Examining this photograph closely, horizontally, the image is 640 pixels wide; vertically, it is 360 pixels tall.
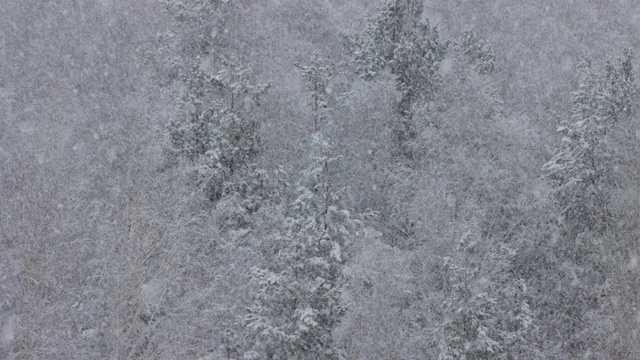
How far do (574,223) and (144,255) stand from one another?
13.5 metres

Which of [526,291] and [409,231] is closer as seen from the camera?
[526,291]

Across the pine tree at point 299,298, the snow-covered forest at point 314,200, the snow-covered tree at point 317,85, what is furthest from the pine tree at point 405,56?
the pine tree at point 299,298

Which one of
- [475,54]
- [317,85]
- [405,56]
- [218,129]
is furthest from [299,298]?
[475,54]

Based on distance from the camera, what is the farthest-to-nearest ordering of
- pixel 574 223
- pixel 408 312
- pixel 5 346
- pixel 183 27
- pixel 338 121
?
pixel 183 27
pixel 338 121
pixel 574 223
pixel 408 312
pixel 5 346

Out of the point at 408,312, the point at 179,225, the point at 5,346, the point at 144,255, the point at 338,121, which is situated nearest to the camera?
the point at 5,346

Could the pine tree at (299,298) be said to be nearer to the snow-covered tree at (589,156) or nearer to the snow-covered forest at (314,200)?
the snow-covered forest at (314,200)

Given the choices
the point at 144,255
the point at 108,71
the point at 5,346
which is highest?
the point at 144,255

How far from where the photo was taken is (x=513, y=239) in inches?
987

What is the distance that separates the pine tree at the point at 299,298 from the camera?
18141 mm

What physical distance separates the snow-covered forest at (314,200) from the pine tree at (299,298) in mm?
66

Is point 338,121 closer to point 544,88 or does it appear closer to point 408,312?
point 408,312

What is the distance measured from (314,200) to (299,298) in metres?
3.42

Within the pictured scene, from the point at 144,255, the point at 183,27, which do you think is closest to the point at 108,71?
the point at 183,27

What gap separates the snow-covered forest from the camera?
58.2ft
